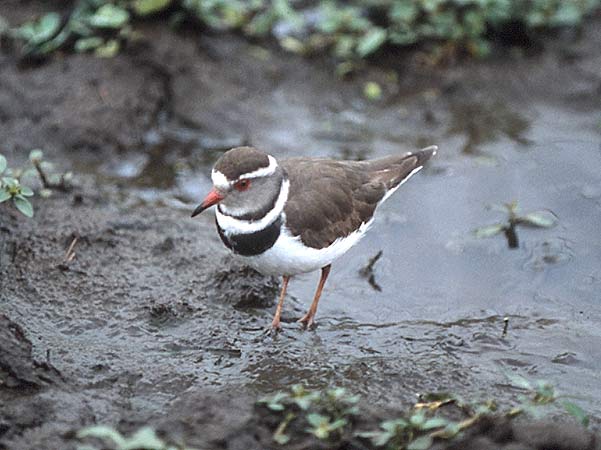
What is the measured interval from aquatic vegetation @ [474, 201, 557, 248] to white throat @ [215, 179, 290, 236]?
2.11m

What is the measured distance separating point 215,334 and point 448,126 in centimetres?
384

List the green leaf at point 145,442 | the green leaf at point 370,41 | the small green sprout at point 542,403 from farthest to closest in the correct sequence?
the green leaf at point 370,41, the small green sprout at point 542,403, the green leaf at point 145,442

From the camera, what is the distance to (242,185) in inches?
230

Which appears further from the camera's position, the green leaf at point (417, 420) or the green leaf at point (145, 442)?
the green leaf at point (417, 420)

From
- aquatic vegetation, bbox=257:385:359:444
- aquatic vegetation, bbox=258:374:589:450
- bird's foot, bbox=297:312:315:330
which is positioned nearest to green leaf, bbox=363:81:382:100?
bird's foot, bbox=297:312:315:330

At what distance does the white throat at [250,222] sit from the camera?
19.0ft

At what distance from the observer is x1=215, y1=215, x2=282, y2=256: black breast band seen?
5.76 m

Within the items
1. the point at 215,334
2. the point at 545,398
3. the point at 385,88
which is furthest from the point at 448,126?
the point at 545,398

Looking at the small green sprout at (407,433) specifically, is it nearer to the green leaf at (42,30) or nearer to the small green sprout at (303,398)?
the small green sprout at (303,398)

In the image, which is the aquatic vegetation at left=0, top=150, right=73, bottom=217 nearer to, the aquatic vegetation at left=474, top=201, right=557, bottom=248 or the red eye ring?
the red eye ring

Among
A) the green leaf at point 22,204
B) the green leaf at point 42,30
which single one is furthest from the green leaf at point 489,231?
the green leaf at point 42,30

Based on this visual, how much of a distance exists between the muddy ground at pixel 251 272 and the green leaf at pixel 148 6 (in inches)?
8.0

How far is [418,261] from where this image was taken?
23.8 feet

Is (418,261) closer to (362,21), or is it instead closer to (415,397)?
(415,397)
